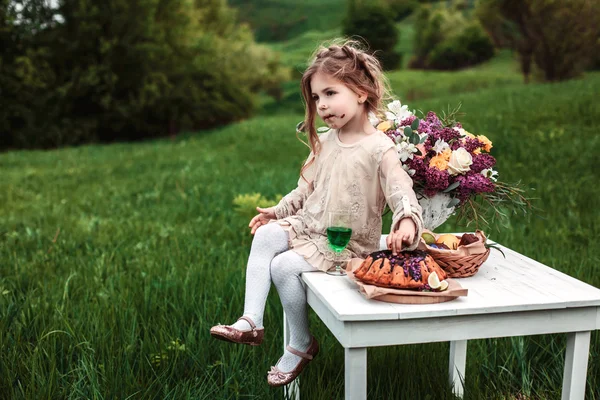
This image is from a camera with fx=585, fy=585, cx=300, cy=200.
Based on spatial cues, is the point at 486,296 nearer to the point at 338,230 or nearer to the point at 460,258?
the point at 460,258

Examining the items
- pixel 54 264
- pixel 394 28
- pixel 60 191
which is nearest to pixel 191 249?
pixel 54 264

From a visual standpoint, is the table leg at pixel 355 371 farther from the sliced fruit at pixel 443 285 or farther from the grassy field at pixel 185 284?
the grassy field at pixel 185 284

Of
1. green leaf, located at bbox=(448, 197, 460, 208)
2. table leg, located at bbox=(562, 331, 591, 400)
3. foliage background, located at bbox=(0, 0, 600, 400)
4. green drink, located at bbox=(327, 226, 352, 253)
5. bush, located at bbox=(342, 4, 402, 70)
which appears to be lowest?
foliage background, located at bbox=(0, 0, 600, 400)

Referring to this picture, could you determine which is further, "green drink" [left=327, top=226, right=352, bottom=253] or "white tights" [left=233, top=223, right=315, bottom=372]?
"white tights" [left=233, top=223, right=315, bottom=372]

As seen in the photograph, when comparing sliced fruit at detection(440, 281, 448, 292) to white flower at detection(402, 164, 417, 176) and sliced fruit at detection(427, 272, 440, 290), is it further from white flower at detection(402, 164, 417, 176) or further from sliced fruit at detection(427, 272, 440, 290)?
white flower at detection(402, 164, 417, 176)

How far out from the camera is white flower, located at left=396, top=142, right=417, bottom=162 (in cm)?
230

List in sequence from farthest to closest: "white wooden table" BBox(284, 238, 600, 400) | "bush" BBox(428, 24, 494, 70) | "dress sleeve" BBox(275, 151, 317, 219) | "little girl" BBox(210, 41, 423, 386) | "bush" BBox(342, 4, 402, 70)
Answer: "bush" BBox(342, 4, 402, 70) < "bush" BBox(428, 24, 494, 70) < "dress sleeve" BBox(275, 151, 317, 219) < "little girl" BBox(210, 41, 423, 386) < "white wooden table" BBox(284, 238, 600, 400)

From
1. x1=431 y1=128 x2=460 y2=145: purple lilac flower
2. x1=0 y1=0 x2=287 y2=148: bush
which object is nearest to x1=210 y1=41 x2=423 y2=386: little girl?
x1=431 y1=128 x2=460 y2=145: purple lilac flower

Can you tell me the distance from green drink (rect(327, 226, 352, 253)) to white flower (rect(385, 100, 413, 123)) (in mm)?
645

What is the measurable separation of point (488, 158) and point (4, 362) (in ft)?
7.23

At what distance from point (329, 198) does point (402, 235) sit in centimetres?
46

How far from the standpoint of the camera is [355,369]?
5.85 ft

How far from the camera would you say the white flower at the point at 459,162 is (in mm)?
2252

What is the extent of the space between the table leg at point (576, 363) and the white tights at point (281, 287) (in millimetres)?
931
